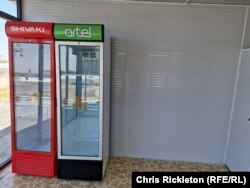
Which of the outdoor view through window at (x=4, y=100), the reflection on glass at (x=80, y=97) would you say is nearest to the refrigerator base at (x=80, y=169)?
the reflection on glass at (x=80, y=97)

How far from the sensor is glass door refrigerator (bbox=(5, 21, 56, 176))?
272cm

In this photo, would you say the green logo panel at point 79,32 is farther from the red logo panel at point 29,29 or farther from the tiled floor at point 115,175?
the tiled floor at point 115,175

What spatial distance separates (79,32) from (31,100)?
1.16 metres

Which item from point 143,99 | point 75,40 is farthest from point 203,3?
point 75,40

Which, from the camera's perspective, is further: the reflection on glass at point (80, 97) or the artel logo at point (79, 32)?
the reflection on glass at point (80, 97)

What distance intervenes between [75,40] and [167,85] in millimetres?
1539

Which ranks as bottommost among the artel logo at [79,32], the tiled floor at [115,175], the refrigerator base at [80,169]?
the tiled floor at [115,175]

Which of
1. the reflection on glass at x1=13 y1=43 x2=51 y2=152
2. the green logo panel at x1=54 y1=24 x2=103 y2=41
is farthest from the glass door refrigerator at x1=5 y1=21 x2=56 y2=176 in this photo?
the green logo panel at x1=54 y1=24 x2=103 y2=41

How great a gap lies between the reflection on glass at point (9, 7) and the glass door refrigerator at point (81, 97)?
904 millimetres

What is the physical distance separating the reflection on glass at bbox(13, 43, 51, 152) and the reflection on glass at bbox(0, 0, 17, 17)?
560mm

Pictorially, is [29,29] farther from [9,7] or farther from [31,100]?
[31,100]

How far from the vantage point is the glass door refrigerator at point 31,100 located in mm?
2721

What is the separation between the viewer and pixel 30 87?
9.48 feet

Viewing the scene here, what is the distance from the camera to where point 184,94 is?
10.7ft
